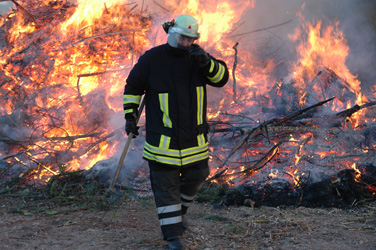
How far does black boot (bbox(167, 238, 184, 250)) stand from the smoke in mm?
5958

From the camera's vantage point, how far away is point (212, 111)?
724cm

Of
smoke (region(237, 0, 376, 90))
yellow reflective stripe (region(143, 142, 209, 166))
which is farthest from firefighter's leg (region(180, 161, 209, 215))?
smoke (region(237, 0, 376, 90))

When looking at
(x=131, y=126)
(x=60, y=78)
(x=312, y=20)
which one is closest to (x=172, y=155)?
(x=131, y=126)

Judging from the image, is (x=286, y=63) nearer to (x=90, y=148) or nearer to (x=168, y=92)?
(x=90, y=148)

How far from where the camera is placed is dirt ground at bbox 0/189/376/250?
3.62 meters

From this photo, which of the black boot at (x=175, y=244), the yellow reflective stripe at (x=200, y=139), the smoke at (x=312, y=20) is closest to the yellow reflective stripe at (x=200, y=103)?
the yellow reflective stripe at (x=200, y=139)

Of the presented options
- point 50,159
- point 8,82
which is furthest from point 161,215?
point 8,82

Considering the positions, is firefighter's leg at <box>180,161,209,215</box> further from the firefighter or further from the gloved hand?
the gloved hand

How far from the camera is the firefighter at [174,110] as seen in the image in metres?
3.47

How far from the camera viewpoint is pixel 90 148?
6492 millimetres

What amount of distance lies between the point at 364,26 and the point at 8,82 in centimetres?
724

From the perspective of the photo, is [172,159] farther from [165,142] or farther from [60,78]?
[60,78]

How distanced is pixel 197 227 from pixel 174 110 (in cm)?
127

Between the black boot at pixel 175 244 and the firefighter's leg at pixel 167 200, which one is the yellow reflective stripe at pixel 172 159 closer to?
the firefighter's leg at pixel 167 200
